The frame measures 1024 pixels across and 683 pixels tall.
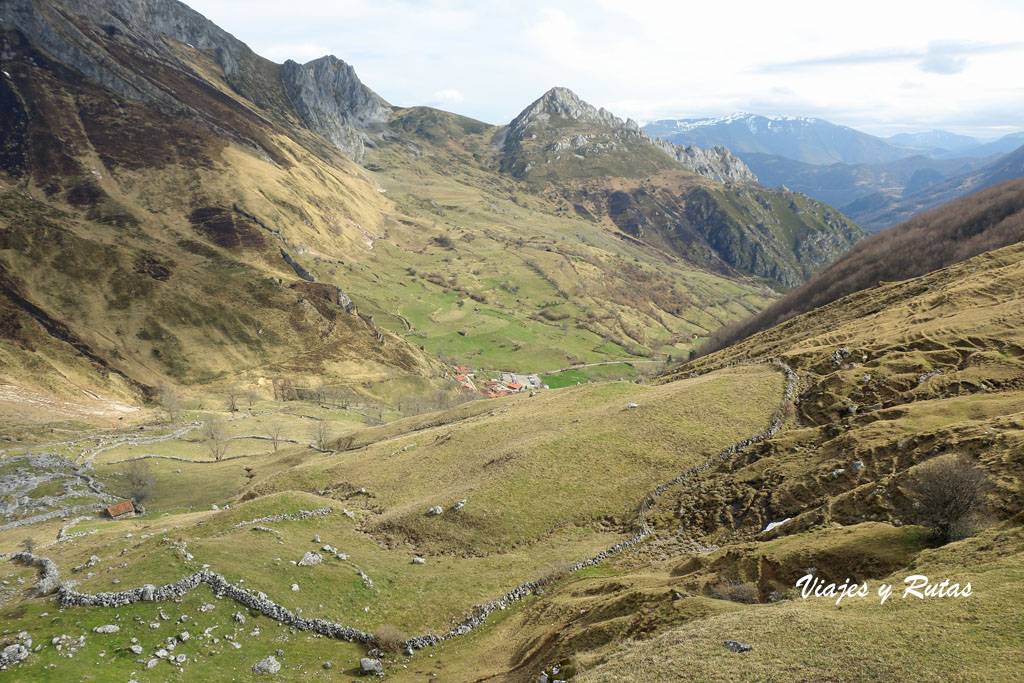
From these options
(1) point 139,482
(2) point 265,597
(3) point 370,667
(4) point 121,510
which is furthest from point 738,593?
(1) point 139,482

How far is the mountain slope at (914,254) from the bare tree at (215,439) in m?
154

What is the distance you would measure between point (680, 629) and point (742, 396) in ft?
156

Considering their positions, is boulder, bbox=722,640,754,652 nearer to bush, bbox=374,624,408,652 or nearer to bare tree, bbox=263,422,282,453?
bush, bbox=374,624,408,652

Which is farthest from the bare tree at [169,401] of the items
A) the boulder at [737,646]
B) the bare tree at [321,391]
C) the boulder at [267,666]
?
the boulder at [737,646]

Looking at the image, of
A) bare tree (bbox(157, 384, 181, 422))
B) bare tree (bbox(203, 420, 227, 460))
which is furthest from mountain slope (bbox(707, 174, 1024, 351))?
bare tree (bbox(157, 384, 181, 422))

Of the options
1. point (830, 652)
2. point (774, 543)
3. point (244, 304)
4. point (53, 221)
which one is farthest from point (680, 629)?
point (53, 221)

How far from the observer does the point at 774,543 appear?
35.1 m

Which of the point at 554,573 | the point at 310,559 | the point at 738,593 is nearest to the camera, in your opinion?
the point at 738,593

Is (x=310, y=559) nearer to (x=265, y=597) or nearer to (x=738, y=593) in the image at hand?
(x=265, y=597)

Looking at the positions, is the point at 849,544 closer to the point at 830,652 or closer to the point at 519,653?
the point at 830,652

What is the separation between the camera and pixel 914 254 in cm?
15738

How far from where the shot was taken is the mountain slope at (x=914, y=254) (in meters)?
145

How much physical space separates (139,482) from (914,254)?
7894 inches

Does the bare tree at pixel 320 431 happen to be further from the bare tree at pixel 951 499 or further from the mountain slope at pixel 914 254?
the mountain slope at pixel 914 254
